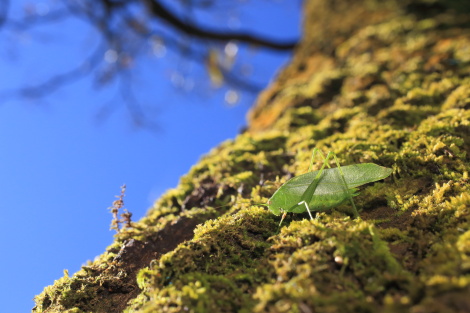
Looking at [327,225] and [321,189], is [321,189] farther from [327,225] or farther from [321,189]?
[327,225]

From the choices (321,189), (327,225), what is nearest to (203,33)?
(321,189)

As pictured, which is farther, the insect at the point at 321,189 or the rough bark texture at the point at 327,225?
the insect at the point at 321,189

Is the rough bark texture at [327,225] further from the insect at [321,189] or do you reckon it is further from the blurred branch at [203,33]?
the blurred branch at [203,33]

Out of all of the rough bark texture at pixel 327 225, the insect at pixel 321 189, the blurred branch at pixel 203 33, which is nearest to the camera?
the rough bark texture at pixel 327 225

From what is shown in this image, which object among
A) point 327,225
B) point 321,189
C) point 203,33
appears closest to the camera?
point 327,225

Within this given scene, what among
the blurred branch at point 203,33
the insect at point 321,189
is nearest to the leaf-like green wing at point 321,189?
the insect at point 321,189

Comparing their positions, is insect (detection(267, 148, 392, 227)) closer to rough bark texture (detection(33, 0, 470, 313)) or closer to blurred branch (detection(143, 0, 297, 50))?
rough bark texture (detection(33, 0, 470, 313))
